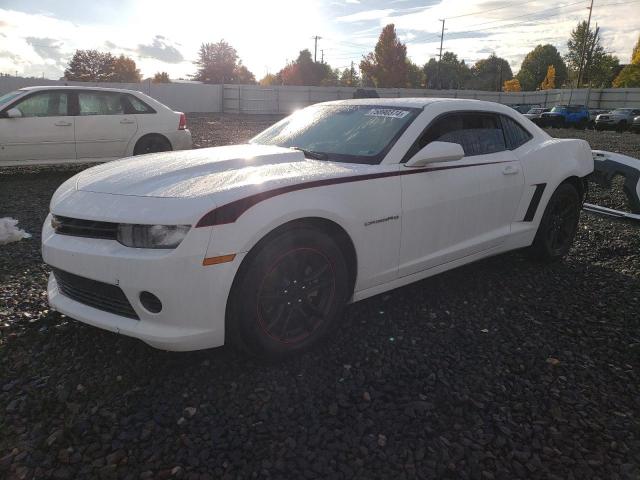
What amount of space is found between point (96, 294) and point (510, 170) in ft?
9.90

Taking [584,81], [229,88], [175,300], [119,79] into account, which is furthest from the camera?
[119,79]

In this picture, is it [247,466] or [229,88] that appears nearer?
[247,466]

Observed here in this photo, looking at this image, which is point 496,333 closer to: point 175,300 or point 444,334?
point 444,334

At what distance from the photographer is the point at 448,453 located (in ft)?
6.94

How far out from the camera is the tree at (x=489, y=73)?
109312 mm

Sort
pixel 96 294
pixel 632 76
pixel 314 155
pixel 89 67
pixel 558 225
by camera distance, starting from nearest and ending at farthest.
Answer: pixel 96 294, pixel 314 155, pixel 558 225, pixel 632 76, pixel 89 67

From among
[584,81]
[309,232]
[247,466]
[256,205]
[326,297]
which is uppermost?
[584,81]

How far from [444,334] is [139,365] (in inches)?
71.8

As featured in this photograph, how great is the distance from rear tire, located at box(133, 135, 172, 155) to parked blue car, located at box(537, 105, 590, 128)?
83.3 ft

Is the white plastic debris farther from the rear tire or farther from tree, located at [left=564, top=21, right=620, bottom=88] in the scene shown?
tree, located at [left=564, top=21, right=620, bottom=88]

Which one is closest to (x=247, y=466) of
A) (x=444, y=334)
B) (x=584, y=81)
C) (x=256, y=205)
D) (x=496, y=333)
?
(x=256, y=205)

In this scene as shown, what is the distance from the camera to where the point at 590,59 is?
69438mm

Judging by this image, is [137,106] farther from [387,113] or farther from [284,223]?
[284,223]


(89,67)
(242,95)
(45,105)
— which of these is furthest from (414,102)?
(89,67)
